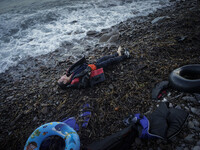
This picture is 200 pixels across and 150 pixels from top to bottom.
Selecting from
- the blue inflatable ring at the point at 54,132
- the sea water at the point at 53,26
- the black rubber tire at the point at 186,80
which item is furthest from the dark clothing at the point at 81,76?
Answer: the sea water at the point at 53,26

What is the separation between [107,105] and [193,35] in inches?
140

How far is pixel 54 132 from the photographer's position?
200 centimetres

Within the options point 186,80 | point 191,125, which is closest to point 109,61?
point 186,80

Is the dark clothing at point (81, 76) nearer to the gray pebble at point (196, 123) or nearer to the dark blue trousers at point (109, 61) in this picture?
the dark blue trousers at point (109, 61)

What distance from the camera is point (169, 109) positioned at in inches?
86.0

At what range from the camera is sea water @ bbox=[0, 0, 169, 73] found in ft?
21.5

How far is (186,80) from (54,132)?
8.59 ft

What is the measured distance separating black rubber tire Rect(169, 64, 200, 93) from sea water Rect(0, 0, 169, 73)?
14.8 ft

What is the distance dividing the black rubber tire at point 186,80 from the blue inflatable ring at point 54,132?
216 cm

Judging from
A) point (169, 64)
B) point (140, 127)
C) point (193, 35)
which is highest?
point (193, 35)

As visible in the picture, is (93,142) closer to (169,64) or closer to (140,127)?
(140,127)

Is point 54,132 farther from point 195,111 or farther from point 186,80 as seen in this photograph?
point 186,80

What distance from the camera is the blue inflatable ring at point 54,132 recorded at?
1841mm

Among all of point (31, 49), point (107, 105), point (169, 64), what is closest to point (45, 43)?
point (31, 49)
